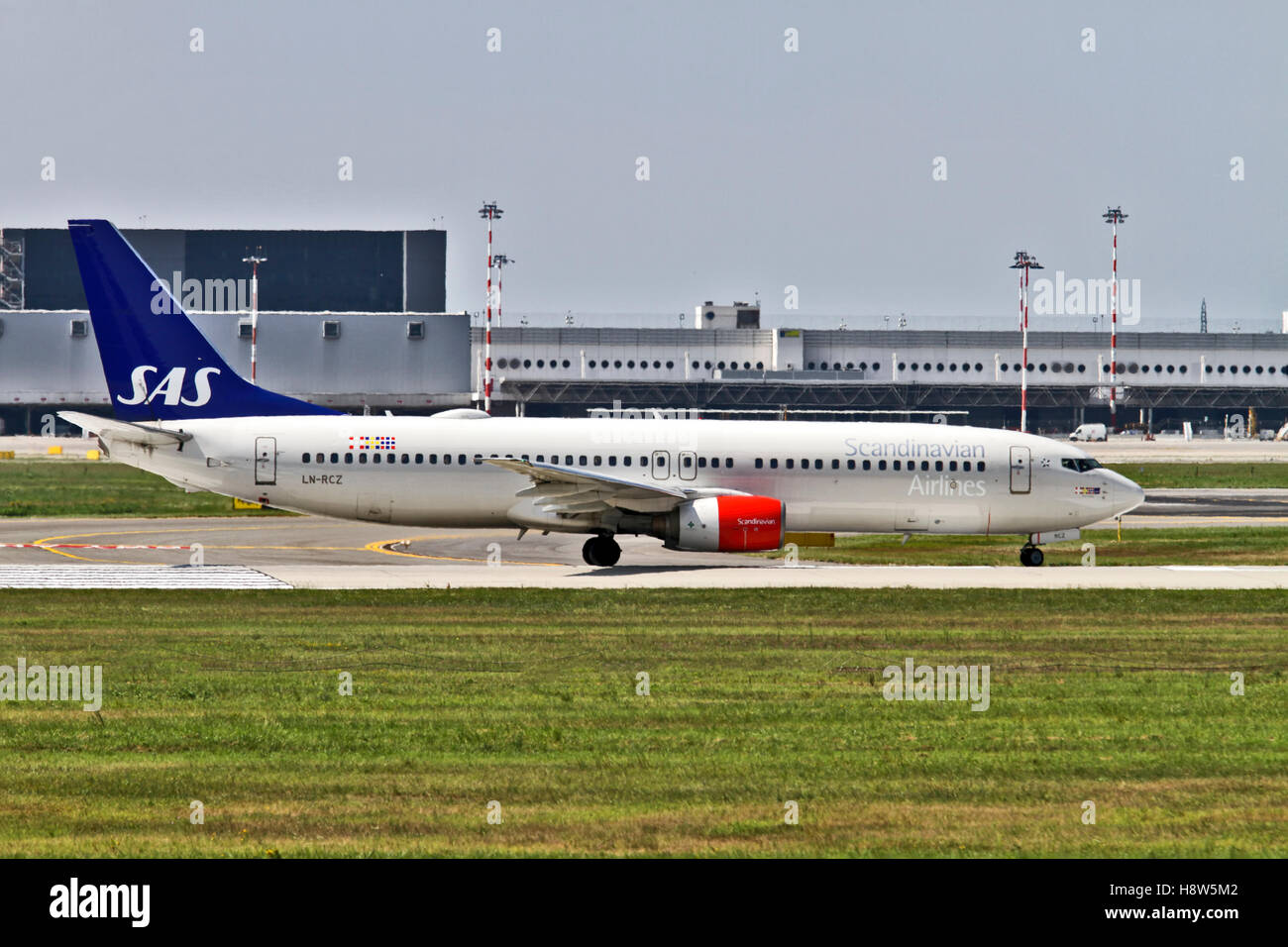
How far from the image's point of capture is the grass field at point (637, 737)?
12.3 m

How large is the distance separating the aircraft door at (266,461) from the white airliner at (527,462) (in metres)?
0.03

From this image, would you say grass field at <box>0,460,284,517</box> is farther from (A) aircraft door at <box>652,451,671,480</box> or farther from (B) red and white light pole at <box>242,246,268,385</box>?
(B) red and white light pole at <box>242,246,268,385</box>

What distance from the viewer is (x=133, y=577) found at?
32.9m

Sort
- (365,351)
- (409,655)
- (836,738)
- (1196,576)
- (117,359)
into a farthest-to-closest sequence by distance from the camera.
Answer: (365,351)
(117,359)
(1196,576)
(409,655)
(836,738)

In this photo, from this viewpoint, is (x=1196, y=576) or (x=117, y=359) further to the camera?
(x=117, y=359)

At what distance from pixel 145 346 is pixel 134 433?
2520 millimetres

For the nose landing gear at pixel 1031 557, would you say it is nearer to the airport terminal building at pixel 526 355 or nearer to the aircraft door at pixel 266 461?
the aircraft door at pixel 266 461

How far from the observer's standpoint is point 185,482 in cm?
3762

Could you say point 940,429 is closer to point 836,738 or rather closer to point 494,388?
point 836,738

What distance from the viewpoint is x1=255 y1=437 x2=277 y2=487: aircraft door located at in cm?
3706

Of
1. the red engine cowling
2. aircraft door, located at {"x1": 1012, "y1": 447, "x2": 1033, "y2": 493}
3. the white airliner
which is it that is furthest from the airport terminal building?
the red engine cowling

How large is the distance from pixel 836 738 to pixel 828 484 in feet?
72.5

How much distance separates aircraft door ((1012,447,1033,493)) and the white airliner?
4cm
